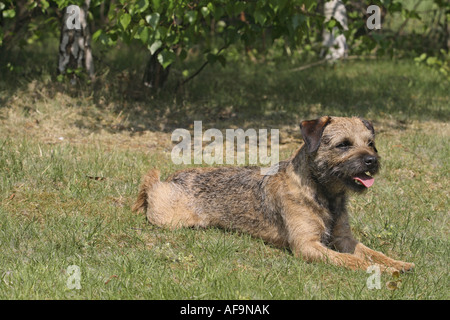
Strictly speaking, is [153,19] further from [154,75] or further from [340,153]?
[340,153]

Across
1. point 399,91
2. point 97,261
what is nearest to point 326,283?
point 97,261

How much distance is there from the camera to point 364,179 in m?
5.45

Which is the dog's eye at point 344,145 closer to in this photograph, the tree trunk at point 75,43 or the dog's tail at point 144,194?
the dog's tail at point 144,194

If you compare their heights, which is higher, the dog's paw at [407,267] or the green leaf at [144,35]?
the green leaf at [144,35]

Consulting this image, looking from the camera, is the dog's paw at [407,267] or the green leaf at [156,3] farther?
the green leaf at [156,3]

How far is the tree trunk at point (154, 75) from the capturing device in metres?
11.4

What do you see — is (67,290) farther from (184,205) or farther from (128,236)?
(184,205)

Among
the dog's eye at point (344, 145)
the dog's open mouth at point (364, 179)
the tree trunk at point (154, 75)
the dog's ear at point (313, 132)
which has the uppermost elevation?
the tree trunk at point (154, 75)

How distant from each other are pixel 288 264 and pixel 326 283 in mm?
444

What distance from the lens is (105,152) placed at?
864 centimetres

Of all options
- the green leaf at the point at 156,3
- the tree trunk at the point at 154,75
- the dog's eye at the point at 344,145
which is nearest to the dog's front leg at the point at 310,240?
the dog's eye at the point at 344,145

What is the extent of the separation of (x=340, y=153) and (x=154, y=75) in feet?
21.6

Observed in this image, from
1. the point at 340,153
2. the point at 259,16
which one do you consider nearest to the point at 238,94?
the point at 259,16

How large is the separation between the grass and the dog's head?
2.55ft
